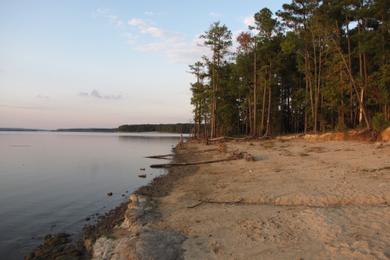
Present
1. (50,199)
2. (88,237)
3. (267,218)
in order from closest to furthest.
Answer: (267,218) < (88,237) < (50,199)

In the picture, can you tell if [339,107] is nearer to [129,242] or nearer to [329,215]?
[329,215]

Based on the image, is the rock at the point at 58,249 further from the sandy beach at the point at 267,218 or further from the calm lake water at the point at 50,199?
the sandy beach at the point at 267,218

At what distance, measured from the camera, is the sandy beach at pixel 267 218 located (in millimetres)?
6812

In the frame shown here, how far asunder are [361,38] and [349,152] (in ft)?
52.6

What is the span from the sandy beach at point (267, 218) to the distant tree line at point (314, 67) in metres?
15.9

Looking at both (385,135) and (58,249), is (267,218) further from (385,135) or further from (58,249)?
(385,135)

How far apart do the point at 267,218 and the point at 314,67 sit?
3570cm

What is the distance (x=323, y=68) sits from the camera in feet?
130

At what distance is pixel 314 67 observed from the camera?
40.7m

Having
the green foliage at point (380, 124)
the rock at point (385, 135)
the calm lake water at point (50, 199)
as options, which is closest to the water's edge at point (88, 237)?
the calm lake water at point (50, 199)

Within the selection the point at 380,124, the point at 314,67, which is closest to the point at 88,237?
the point at 380,124

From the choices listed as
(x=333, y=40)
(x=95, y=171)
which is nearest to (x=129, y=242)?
(x=95, y=171)

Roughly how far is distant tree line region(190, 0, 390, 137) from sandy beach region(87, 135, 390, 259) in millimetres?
15881

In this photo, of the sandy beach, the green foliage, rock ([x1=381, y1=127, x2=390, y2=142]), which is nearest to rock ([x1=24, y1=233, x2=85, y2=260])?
the sandy beach
